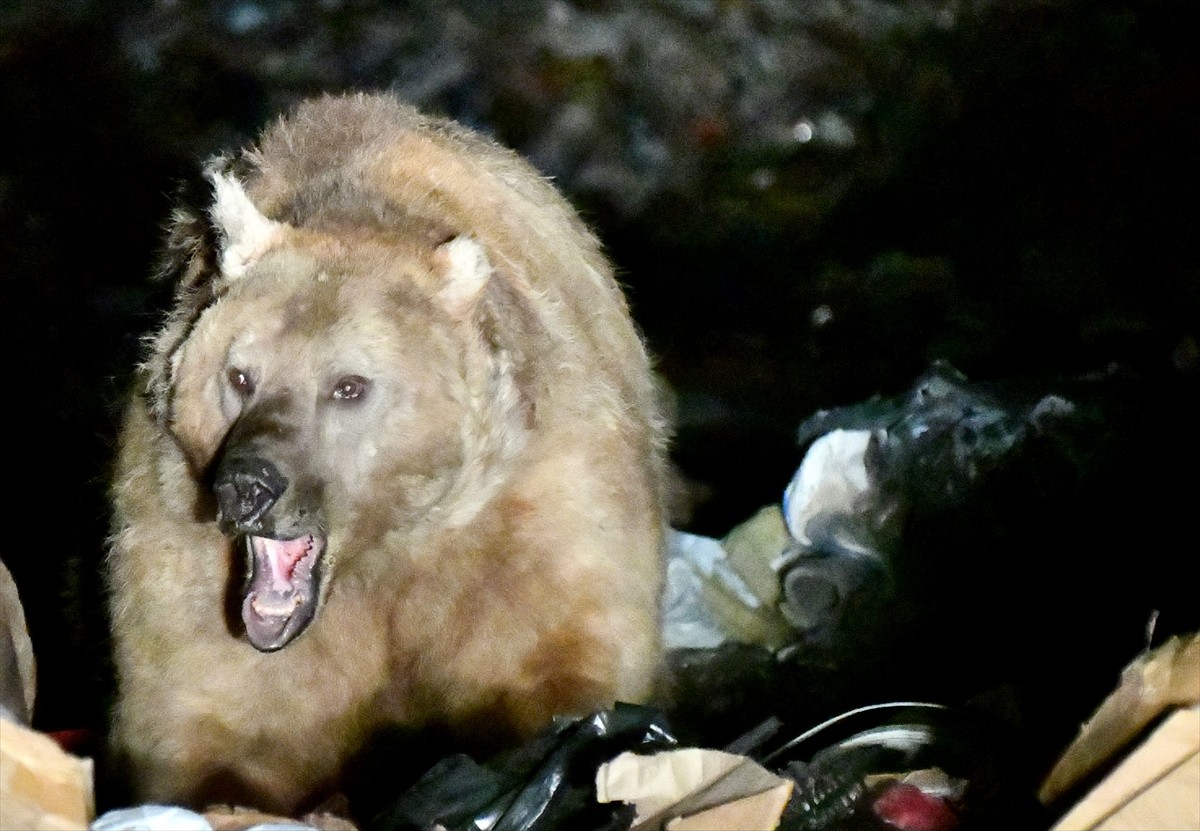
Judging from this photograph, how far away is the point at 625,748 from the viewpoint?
7.23ft

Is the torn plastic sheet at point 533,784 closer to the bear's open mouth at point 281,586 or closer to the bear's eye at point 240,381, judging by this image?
the bear's open mouth at point 281,586

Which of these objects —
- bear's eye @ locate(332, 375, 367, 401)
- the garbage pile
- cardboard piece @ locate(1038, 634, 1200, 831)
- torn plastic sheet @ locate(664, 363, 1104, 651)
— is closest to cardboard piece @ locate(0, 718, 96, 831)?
the garbage pile

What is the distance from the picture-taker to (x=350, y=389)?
102 inches

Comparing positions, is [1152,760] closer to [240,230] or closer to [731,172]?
[240,230]

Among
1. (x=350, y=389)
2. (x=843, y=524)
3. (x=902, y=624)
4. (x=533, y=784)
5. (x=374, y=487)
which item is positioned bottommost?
(x=902, y=624)

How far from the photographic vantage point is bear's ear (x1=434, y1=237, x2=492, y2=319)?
270 cm

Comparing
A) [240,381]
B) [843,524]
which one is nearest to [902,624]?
[843,524]

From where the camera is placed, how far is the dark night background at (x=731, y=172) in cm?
482

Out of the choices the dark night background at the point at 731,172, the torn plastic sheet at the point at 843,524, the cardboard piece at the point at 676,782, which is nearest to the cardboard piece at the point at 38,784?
the cardboard piece at the point at 676,782

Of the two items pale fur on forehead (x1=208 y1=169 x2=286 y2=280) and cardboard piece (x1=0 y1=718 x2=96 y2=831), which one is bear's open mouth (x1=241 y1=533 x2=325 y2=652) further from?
cardboard piece (x1=0 y1=718 x2=96 y2=831)

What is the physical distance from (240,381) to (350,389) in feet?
0.72

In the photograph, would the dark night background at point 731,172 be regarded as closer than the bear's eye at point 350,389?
No

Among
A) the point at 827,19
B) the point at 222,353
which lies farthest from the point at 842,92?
the point at 222,353

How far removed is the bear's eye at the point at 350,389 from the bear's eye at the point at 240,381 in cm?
17
